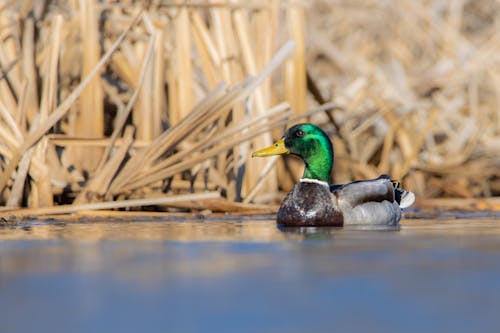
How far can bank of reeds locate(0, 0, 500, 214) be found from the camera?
6.89 m

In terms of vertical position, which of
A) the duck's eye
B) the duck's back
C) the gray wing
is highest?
the duck's eye

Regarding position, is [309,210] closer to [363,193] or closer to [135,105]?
[363,193]

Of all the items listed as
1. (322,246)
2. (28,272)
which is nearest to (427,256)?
(322,246)

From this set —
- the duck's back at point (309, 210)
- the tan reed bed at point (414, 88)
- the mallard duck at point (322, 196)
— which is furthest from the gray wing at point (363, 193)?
the tan reed bed at point (414, 88)

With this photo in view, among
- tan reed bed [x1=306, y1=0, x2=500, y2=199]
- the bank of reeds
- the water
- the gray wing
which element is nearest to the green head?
the gray wing

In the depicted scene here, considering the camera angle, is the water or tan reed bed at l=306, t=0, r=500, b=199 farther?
tan reed bed at l=306, t=0, r=500, b=199

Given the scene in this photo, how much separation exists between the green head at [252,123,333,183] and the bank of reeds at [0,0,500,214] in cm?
31

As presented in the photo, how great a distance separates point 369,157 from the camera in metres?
9.36

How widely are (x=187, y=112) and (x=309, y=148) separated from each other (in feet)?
3.67

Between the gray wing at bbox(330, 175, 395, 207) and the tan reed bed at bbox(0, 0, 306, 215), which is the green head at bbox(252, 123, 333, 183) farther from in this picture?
the tan reed bed at bbox(0, 0, 306, 215)

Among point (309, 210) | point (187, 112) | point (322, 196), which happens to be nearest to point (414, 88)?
point (187, 112)

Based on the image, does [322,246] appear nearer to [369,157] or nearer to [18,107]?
[18,107]

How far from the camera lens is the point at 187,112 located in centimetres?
761

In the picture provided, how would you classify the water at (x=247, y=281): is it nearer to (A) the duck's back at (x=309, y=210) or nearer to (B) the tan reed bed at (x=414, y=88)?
(A) the duck's back at (x=309, y=210)
